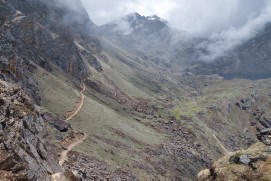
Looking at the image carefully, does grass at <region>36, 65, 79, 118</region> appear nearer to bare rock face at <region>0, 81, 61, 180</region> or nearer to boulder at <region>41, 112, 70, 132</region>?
boulder at <region>41, 112, 70, 132</region>

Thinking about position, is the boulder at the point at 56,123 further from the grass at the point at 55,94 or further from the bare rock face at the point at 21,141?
the bare rock face at the point at 21,141

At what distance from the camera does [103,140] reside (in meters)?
148

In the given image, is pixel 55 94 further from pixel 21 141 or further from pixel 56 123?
pixel 21 141

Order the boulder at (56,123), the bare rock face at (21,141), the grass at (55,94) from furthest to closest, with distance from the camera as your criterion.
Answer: the grass at (55,94) < the boulder at (56,123) < the bare rock face at (21,141)

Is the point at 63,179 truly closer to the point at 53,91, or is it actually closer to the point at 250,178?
the point at 250,178

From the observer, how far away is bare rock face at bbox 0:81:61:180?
41094 mm

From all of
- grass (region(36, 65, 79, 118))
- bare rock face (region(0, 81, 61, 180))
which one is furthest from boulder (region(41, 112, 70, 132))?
bare rock face (region(0, 81, 61, 180))

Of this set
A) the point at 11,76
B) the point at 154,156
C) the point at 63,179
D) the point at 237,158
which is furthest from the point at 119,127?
the point at 237,158

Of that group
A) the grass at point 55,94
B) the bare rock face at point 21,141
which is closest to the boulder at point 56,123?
the grass at point 55,94

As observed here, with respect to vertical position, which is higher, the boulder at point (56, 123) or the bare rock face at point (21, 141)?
the bare rock face at point (21, 141)

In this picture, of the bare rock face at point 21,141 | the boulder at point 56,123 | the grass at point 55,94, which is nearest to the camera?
the bare rock face at point 21,141

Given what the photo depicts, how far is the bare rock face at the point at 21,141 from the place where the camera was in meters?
41.1

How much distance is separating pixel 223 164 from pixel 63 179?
835 inches

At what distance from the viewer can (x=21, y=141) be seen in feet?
155
